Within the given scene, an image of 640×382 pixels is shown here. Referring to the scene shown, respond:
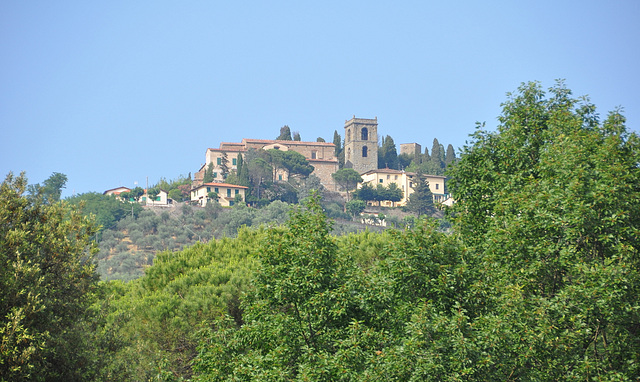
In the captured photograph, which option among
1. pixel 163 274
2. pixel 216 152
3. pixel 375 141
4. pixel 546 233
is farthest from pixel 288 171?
pixel 546 233

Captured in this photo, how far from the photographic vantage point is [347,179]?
121 meters

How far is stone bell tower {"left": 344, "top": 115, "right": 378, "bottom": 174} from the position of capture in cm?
12962

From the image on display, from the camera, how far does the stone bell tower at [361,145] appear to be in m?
130

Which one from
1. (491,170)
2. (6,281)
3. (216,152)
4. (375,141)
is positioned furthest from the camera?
(375,141)

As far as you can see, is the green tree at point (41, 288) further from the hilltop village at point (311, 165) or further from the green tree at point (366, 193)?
the green tree at point (366, 193)

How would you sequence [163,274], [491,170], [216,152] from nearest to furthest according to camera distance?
[491,170], [163,274], [216,152]

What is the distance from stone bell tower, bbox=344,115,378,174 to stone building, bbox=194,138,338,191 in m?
4.26

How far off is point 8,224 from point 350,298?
604cm

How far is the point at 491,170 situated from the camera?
16297 mm

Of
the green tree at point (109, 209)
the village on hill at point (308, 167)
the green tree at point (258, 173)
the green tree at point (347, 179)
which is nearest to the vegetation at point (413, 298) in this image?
the green tree at point (109, 209)

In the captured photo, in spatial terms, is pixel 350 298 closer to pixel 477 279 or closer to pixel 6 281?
pixel 477 279

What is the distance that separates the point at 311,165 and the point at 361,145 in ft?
46.8

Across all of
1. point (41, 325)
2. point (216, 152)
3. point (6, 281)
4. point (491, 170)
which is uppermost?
point (216, 152)

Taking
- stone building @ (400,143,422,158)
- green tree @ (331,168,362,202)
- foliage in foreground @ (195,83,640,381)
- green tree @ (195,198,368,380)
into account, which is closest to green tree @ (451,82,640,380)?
foliage in foreground @ (195,83,640,381)
